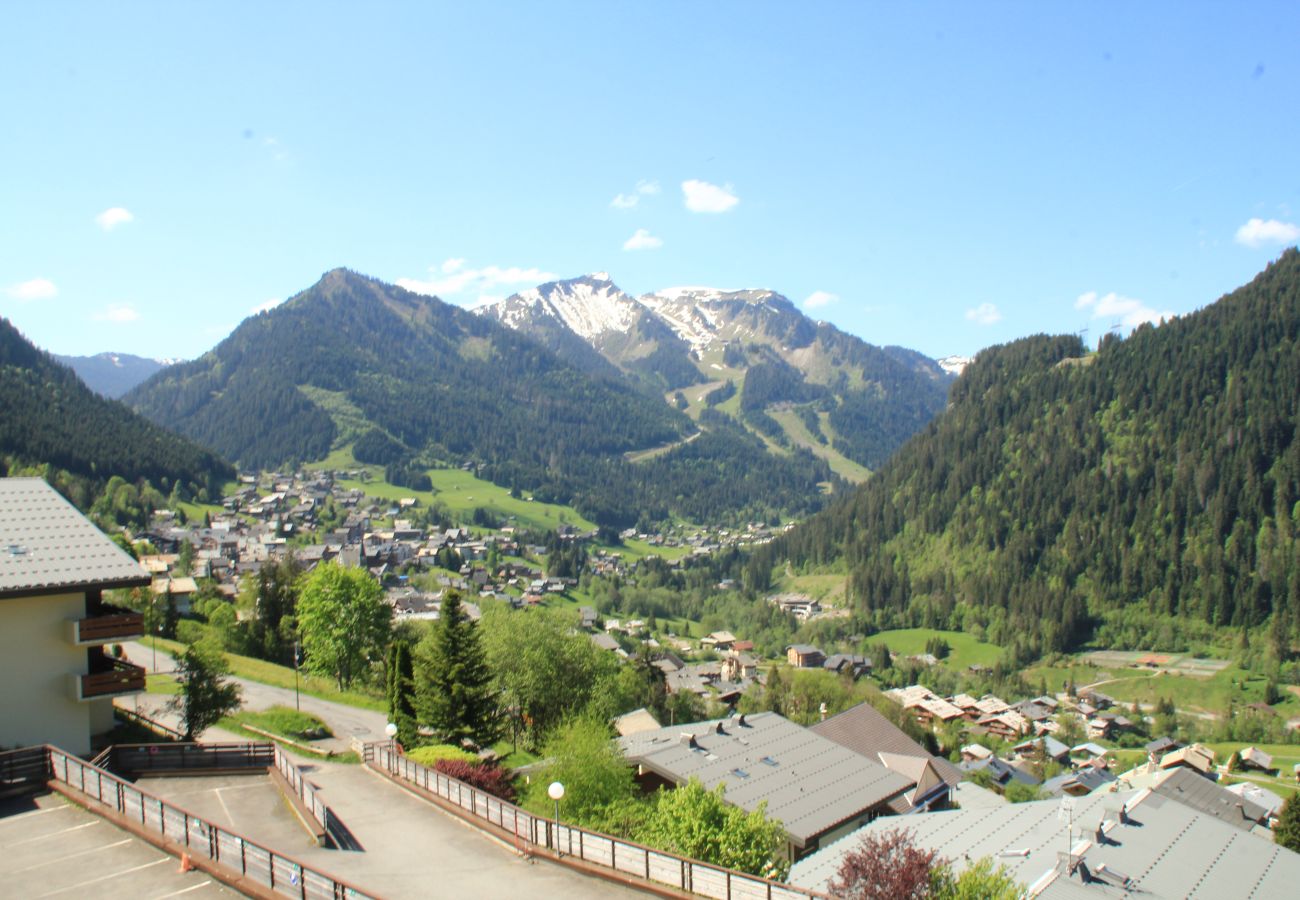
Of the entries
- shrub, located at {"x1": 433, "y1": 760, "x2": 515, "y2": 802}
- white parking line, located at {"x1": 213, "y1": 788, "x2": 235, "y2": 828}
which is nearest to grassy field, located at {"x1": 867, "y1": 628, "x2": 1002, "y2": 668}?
Answer: shrub, located at {"x1": 433, "y1": 760, "x2": 515, "y2": 802}

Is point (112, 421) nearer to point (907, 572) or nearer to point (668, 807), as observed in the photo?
point (907, 572)

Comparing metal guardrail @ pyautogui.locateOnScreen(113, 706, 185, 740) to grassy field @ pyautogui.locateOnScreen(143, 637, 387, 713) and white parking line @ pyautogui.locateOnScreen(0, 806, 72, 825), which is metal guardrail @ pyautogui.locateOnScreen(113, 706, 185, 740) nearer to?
white parking line @ pyautogui.locateOnScreen(0, 806, 72, 825)

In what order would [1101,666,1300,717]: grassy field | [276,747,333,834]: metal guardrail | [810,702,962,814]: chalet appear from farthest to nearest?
[1101,666,1300,717]: grassy field
[810,702,962,814]: chalet
[276,747,333,834]: metal guardrail

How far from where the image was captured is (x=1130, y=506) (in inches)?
6412

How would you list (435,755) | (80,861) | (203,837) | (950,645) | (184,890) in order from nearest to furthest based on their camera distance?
(184,890) → (203,837) → (80,861) → (435,755) → (950,645)

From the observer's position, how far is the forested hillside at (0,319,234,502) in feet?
459

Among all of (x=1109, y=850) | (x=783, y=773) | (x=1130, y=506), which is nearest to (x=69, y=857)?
(x=1109, y=850)

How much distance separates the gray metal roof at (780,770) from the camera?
40.3m

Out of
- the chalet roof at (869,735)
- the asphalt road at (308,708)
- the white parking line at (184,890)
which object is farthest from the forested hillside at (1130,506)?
the white parking line at (184,890)

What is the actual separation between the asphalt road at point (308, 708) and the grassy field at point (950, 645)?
365ft

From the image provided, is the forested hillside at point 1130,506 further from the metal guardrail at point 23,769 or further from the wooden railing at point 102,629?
the metal guardrail at point 23,769

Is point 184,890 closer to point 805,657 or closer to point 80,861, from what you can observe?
point 80,861

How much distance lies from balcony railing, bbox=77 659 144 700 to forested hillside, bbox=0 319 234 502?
4797 inches

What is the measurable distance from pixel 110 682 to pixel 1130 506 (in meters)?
172
